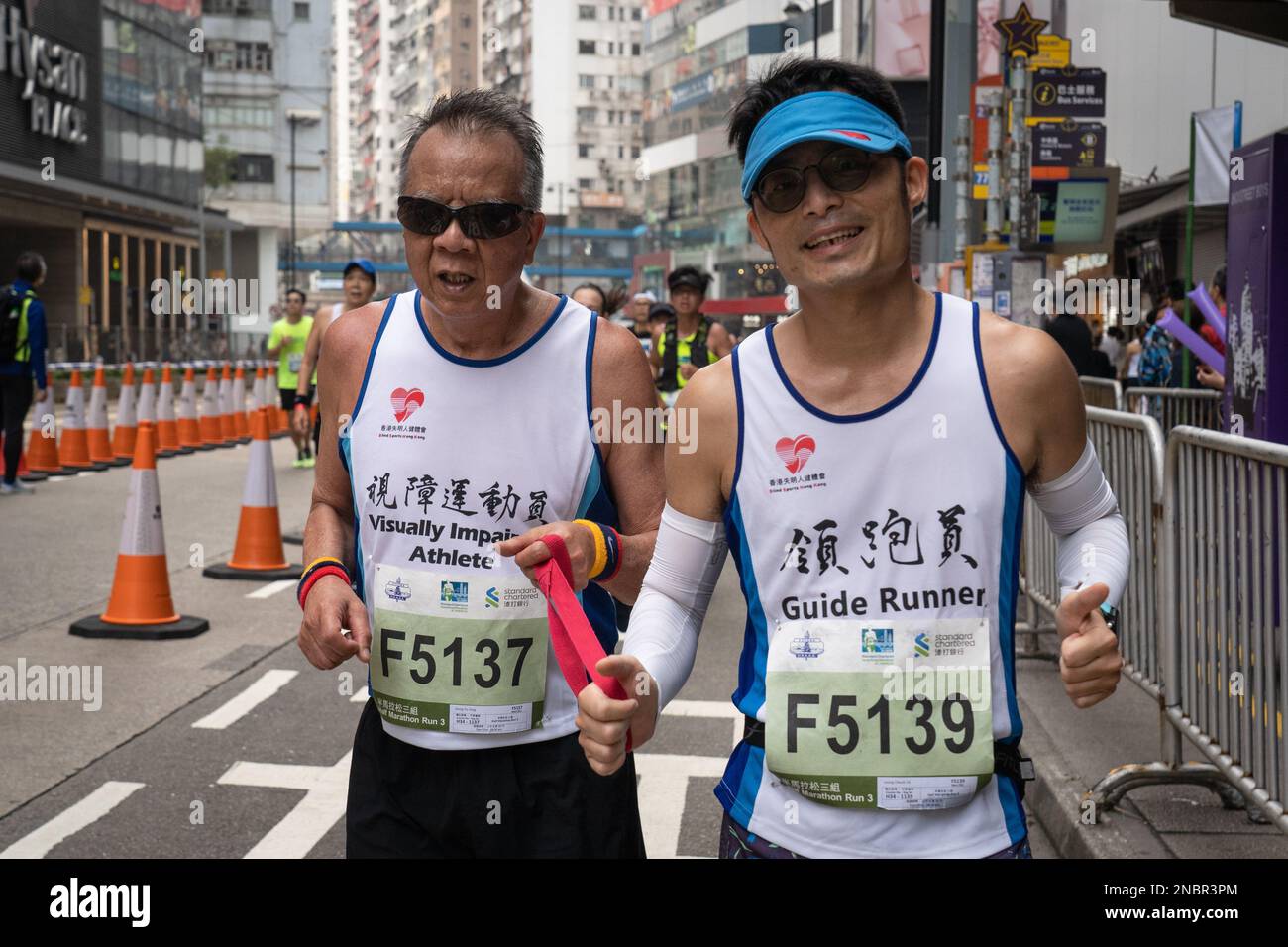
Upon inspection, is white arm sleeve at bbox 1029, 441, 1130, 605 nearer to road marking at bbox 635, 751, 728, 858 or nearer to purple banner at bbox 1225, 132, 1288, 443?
road marking at bbox 635, 751, 728, 858

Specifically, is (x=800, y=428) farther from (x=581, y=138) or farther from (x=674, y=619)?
(x=581, y=138)

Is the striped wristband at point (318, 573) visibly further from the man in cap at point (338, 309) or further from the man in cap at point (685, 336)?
the man in cap at point (685, 336)

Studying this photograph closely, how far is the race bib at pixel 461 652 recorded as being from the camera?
2.97 metres

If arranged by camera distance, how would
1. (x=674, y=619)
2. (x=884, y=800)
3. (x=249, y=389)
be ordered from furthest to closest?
(x=249, y=389)
(x=674, y=619)
(x=884, y=800)

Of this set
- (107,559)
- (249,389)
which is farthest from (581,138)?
(107,559)

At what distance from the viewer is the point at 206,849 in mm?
4828

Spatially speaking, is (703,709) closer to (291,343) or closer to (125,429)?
(291,343)

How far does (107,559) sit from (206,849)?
6.32 m

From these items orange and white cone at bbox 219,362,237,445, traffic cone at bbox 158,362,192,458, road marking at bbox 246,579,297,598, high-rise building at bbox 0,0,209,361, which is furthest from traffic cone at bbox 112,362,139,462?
high-rise building at bbox 0,0,209,361

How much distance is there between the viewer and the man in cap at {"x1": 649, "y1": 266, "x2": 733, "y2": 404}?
1192 cm

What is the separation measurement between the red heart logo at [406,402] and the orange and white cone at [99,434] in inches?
611

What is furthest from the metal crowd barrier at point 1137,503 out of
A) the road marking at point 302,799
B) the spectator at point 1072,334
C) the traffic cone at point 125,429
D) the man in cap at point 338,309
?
the traffic cone at point 125,429

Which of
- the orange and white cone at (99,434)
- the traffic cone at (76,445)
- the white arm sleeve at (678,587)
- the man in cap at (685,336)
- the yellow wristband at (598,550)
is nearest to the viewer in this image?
the white arm sleeve at (678,587)
